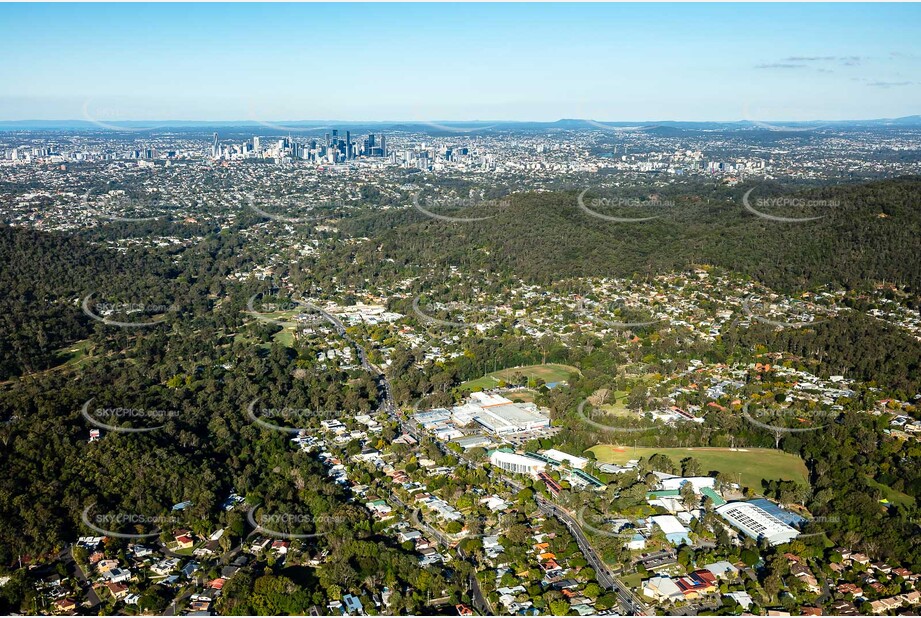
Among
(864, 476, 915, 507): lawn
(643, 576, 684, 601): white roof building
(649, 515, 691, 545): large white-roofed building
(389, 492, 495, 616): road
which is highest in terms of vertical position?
(864, 476, 915, 507): lawn

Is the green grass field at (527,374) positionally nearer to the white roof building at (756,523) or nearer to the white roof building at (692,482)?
the white roof building at (692,482)

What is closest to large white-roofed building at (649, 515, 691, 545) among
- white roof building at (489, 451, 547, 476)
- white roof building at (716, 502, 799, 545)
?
white roof building at (716, 502, 799, 545)

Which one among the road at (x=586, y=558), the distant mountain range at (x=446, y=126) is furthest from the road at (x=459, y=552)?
the distant mountain range at (x=446, y=126)

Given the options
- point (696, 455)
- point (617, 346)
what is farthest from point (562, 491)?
point (617, 346)

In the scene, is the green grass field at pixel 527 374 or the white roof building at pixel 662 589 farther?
the green grass field at pixel 527 374

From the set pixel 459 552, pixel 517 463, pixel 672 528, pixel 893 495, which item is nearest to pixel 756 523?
pixel 672 528

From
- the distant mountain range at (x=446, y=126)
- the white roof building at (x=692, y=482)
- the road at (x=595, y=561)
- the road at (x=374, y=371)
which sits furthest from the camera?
the distant mountain range at (x=446, y=126)

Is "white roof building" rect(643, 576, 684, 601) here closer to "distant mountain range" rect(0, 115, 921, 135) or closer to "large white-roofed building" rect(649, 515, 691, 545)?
"large white-roofed building" rect(649, 515, 691, 545)
